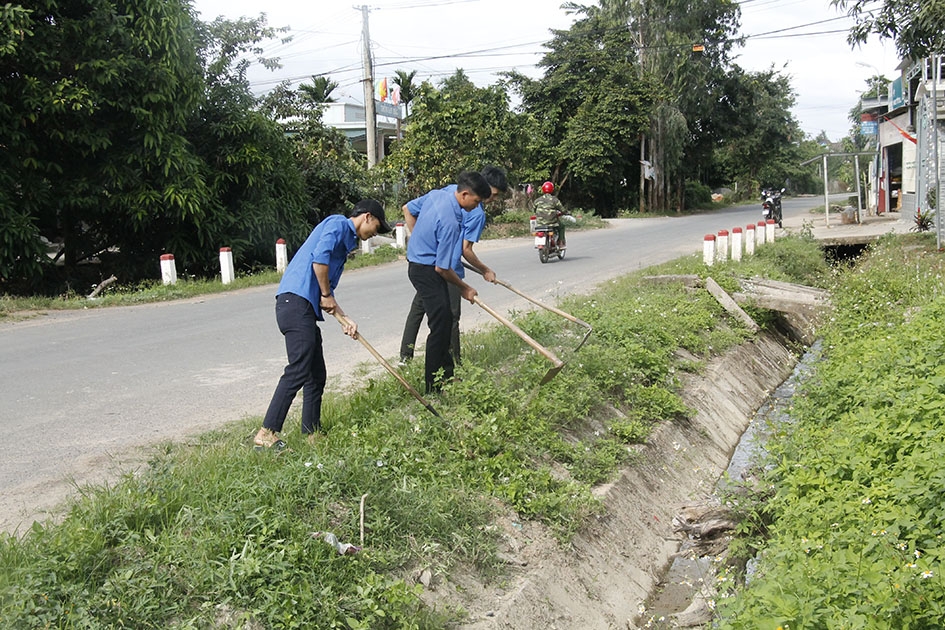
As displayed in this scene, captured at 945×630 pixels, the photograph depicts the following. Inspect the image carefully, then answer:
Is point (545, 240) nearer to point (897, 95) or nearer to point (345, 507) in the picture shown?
point (345, 507)

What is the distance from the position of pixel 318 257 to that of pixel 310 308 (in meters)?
0.31

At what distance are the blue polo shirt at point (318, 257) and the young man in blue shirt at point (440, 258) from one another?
86 cm

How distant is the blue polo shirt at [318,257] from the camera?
4848 mm

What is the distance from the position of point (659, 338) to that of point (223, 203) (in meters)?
11.8

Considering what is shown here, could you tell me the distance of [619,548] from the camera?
5168mm

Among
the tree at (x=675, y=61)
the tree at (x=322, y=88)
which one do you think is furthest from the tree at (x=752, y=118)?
the tree at (x=322, y=88)

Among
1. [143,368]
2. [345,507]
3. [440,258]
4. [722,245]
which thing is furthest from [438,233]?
[722,245]

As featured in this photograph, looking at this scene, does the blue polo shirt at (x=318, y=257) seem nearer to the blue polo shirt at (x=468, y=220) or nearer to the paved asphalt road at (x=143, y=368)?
the blue polo shirt at (x=468, y=220)

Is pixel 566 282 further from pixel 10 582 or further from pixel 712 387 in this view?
pixel 10 582

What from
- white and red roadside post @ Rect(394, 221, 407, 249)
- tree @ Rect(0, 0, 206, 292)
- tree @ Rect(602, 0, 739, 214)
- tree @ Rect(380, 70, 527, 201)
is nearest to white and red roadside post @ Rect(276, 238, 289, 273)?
tree @ Rect(0, 0, 206, 292)

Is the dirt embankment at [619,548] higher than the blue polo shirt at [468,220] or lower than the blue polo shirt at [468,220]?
lower

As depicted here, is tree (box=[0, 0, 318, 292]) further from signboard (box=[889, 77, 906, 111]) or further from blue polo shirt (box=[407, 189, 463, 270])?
signboard (box=[889, 77, 906, 111])

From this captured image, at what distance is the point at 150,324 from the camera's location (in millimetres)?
10070

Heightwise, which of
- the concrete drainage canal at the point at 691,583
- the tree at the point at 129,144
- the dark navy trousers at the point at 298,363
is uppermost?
the tree at the point at 129,144
